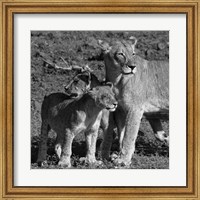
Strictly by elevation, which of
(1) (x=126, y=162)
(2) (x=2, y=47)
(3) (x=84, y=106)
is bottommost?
(1) (x=126, y=162)

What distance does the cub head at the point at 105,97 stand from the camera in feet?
30.7

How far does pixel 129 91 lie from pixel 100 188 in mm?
1094

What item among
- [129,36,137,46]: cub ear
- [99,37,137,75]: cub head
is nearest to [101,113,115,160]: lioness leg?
[99,37,137,75]: cub head

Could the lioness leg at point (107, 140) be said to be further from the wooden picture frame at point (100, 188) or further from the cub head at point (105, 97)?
the wooden picture frame at point (100, 188)

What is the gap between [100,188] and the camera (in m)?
9.12

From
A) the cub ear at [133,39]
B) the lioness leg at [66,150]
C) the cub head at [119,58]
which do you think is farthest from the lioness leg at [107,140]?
the cub ear at [133,39]

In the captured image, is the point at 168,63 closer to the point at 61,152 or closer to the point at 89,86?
the point at 89,86

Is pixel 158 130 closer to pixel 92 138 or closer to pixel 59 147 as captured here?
pixel 92 138

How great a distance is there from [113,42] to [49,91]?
0.82 m

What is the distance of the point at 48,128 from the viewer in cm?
951

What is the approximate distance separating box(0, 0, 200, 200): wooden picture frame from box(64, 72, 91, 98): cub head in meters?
0.63

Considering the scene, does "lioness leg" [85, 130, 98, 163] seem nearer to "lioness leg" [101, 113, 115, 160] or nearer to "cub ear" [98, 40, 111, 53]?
"lioness leg" [101, 113, 115, 160]

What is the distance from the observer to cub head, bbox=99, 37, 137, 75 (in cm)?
941

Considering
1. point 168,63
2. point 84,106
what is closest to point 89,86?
point 84,106
